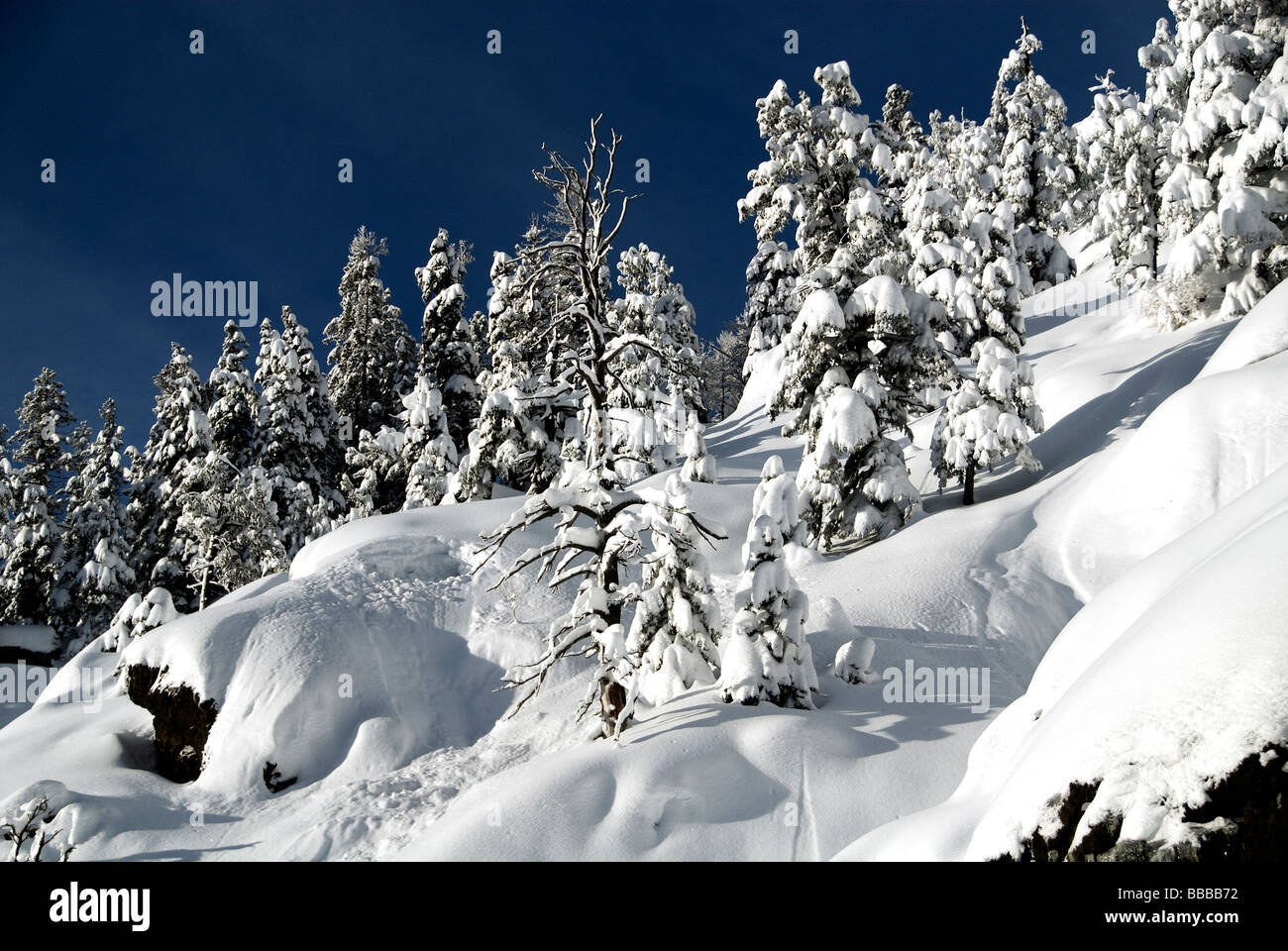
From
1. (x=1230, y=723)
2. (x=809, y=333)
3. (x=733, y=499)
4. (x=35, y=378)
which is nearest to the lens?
(x=1230, y=723)

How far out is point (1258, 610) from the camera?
3.92 metres

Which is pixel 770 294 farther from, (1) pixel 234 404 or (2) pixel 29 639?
(2) pixel 29 639

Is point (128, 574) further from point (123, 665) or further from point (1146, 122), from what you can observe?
point (1146, 122)

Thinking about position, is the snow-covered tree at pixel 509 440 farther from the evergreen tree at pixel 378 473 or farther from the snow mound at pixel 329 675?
the snow mound at pixel 329 675

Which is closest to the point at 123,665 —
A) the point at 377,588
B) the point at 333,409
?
the point at 377,588

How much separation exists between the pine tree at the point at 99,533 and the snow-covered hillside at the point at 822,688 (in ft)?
58.6

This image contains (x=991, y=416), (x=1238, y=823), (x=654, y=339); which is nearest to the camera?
(x=1238, y=823)

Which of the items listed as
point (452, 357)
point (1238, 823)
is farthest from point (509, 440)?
point (1238, 823)

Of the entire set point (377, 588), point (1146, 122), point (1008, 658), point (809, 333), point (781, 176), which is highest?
point (1146, 122)

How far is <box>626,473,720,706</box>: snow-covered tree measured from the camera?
12.8m

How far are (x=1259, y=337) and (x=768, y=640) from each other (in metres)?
12.9

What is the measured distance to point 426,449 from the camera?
103 feet

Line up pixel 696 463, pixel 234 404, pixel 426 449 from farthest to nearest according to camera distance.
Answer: pixel 234 404
pixel 426 449
pixel 696 463

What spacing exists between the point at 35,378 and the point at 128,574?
1319 cm
